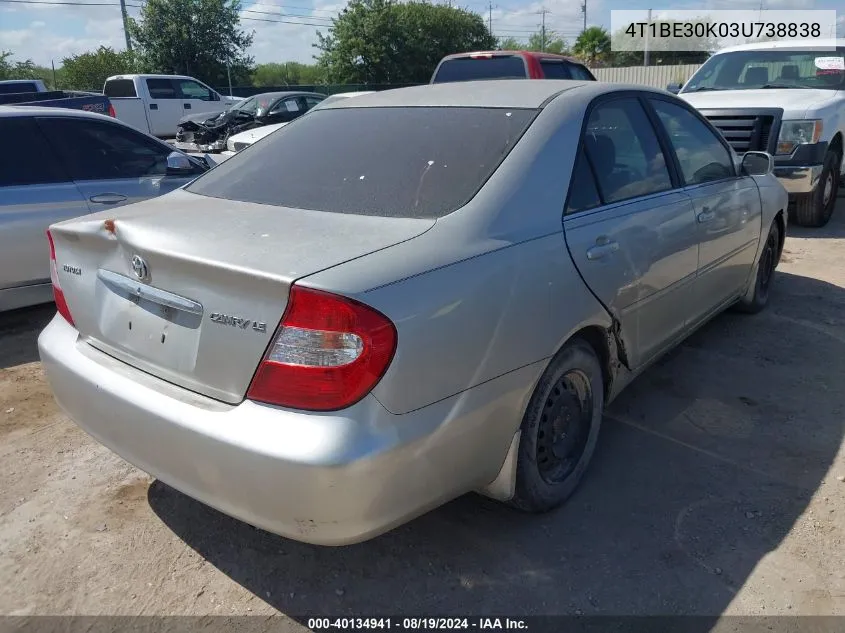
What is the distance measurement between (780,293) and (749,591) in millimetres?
3769

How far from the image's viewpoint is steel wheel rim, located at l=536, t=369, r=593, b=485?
2.69 meters

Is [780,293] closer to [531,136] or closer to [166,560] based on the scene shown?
[531,136]

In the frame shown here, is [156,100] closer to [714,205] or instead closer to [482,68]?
[482,68]

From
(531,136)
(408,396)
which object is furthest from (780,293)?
(408,396)

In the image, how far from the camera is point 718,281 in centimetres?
396

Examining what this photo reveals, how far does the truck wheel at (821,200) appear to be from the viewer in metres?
7.61

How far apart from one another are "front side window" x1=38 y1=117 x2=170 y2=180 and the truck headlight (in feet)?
20.0

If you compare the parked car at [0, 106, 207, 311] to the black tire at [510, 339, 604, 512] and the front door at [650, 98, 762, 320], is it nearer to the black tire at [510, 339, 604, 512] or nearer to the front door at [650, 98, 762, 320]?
the front door at [650, 98, 762, 320]

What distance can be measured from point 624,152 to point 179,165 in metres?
3.34

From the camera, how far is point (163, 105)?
19609mm

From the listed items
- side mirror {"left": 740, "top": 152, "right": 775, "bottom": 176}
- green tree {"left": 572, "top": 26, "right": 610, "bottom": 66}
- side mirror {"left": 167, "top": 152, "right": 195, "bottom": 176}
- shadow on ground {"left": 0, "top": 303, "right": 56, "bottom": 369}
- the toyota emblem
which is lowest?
shadow on ground {"left": 0, "top": 303, "right": 56, "bottom": 369}

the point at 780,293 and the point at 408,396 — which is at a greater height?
the point at 408,396

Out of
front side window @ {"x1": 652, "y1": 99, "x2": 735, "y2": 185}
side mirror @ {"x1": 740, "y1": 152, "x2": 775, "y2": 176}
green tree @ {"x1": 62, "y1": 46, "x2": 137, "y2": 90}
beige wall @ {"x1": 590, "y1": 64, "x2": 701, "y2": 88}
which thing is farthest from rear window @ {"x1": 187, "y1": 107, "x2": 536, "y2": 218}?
green tree @ {"x1": 62, "y1": 46, "x2": 137, "y2": 90}

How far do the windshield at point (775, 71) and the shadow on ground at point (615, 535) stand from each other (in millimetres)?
5817
